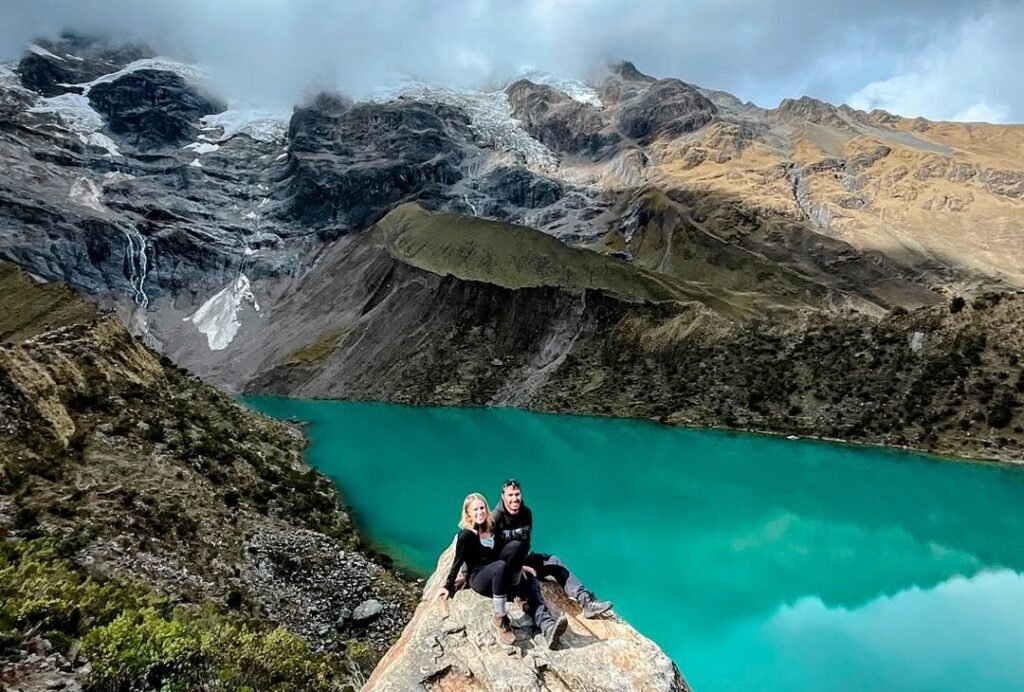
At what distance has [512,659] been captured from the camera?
8664 millimetres

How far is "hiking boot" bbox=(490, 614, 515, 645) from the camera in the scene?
8828 millimetres

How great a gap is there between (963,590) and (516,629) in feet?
92.7

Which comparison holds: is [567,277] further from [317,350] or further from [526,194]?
[526,194]

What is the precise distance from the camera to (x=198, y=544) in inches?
845

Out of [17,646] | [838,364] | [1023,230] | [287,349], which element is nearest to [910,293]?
[1023,230]

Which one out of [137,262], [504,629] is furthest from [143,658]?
[137,262]

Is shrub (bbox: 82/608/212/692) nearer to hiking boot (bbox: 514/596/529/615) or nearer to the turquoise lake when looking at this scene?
hiking boot (bbox: 514/596/529/615)

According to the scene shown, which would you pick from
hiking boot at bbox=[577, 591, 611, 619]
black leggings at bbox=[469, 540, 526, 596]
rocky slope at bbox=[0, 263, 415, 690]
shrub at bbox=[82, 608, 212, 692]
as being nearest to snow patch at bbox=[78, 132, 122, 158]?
rocky slope at bbox=[0, 263, 415, 690]

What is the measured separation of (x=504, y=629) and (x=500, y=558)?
934 mm

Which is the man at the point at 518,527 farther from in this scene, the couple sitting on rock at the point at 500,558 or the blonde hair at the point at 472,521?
the blonde hair at the point at 472,521

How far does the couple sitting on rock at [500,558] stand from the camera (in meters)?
9.24

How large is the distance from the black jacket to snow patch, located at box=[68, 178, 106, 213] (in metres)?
174

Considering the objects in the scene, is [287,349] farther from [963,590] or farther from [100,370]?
[963,590]

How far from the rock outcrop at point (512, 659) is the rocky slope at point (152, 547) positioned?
407cm
